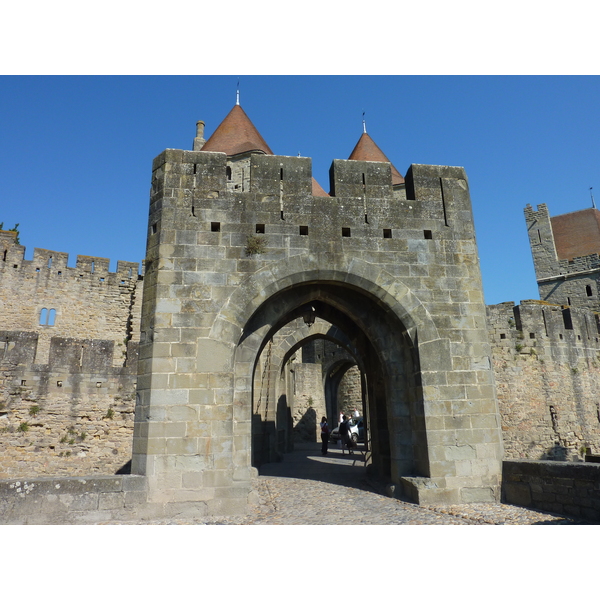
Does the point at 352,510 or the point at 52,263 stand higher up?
the point at 52,263

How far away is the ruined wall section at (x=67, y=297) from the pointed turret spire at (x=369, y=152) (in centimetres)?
1081

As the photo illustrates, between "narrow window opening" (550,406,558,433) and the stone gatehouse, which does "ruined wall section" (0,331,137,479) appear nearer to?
the stone gatehouse

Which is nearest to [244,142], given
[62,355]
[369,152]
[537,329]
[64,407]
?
[369,152]

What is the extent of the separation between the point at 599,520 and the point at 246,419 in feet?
13.5

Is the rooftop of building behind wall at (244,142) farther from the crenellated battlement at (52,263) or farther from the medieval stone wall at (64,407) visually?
the medieval stone wall at (64,407)

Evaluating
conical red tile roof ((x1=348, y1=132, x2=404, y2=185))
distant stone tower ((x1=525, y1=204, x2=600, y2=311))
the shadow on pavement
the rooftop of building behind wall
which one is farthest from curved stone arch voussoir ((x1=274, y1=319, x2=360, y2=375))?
distant stone tower ((x1=525, y1=204, x2=600, y2=311))

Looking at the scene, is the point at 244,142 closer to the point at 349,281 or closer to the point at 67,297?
the point at 67,297

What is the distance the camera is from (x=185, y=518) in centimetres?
507

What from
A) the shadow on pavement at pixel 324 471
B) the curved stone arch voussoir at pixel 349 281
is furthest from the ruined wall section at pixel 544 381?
the curved stone arch voussoir at pixel 349 281

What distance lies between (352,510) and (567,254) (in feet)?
93.8

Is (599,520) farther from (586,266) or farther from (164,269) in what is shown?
(586,266)

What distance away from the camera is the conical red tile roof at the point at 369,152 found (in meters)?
18.2

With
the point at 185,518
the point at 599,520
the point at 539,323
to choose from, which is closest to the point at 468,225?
the point at 599,520

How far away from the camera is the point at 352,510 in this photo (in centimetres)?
550
